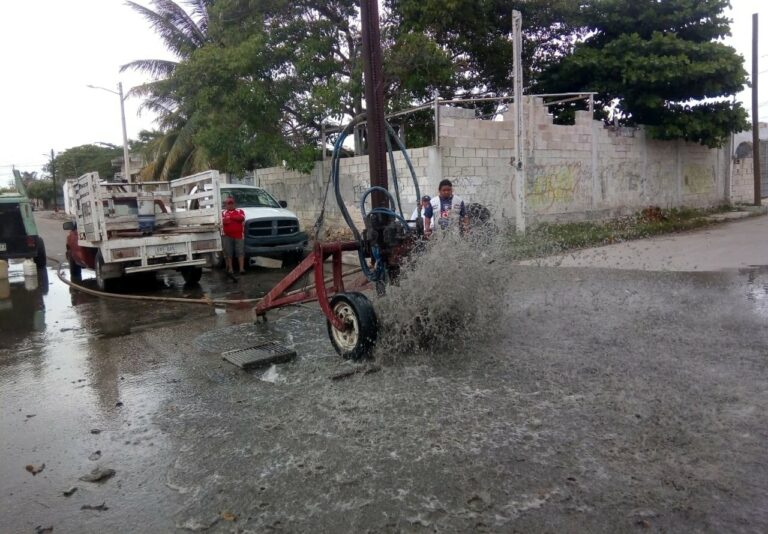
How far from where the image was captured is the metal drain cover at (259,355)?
571 centimetres

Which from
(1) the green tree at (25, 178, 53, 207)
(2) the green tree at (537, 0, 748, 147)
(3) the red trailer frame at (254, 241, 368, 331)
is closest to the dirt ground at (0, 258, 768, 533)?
(3) the red trailer frame at (254, 241, 368, 331)

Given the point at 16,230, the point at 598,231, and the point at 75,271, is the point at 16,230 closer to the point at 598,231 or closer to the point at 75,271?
the point at 75,271

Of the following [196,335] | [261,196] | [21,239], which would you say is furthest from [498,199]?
[21,239]

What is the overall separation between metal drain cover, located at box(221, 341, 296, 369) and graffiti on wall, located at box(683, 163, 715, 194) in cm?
1841

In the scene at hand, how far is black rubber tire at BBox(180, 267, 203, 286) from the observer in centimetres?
1133

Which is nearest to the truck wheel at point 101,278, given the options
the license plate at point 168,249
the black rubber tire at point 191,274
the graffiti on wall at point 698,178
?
the license plate at point 168,249

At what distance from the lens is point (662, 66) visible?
54.6 ft

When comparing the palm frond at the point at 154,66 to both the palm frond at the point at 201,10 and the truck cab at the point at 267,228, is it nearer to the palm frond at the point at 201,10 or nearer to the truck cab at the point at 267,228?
the palm frond at the point at 201,10

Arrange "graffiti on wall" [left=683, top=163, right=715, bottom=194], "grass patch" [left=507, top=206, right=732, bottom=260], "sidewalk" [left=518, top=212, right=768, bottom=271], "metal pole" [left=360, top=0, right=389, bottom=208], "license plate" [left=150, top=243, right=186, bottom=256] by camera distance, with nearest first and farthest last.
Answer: "metal pole" [left=360, top=0, right=389, bottom=208]
"license plate" [left=150, top=243, right=186, bottom=256]
"sidewalk" [left=518, top=212, right=768, bottom=271]
"grass patch" [left=507, top=206, right=732, bottom=260]
"graffiti on wall" [left=683, top=163, right=715, bottom=194]

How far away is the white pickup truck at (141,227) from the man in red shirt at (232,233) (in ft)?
1.05

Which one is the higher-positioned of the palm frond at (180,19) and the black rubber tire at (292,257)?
the palm frond at (180,19)

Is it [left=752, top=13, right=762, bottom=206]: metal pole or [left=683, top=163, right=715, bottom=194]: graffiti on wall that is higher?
[left=752, top=13, right=762, bottom=206]: metal pole

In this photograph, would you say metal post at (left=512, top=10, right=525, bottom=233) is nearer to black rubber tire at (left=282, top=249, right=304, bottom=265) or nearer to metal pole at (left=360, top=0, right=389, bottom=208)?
black rubber tire at (left=282, top=249, right=304, bottom=265)

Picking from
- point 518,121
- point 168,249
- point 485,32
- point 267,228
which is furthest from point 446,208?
point 485,32
